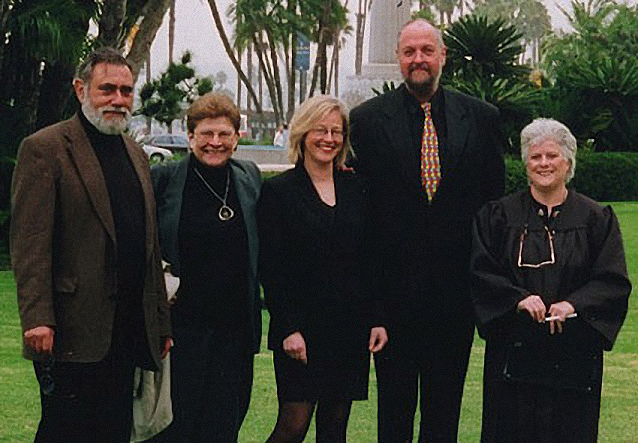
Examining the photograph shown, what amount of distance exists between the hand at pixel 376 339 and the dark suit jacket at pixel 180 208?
49 centimetres

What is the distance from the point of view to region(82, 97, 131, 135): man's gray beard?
5.06 metres

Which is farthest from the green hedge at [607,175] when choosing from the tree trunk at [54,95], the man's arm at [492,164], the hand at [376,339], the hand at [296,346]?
the hand at [296,346]

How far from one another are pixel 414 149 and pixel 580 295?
1063mm

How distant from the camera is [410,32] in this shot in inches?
231

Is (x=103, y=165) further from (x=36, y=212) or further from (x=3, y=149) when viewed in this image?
(x=3, y=149)

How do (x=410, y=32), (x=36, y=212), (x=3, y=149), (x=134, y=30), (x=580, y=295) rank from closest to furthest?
(x=36, y=212)
(x=580, y=295)
(x=410, y=32)
(x=3, y=149)
(x=134, y=30)

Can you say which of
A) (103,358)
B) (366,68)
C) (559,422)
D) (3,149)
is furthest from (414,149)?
(366,68)

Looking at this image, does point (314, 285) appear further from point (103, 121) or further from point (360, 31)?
point (360, 31)

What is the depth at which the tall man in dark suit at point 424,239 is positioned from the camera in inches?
230

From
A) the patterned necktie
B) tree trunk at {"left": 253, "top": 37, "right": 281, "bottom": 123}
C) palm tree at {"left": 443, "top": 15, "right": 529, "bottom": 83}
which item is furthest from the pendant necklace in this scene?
tree trunk at {"left": 253, "top": 37, "right": 281, "bottom": 123}

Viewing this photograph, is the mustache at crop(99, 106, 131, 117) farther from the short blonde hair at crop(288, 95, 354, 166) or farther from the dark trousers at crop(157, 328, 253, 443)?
the dark trousers at crop(157, 328, 253, 443)

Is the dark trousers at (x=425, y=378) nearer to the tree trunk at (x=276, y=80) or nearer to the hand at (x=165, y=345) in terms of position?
the hand at (x=165, y=345)

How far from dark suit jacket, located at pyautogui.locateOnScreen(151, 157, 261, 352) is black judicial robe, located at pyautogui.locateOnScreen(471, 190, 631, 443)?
0.93 meters

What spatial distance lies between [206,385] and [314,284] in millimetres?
634
